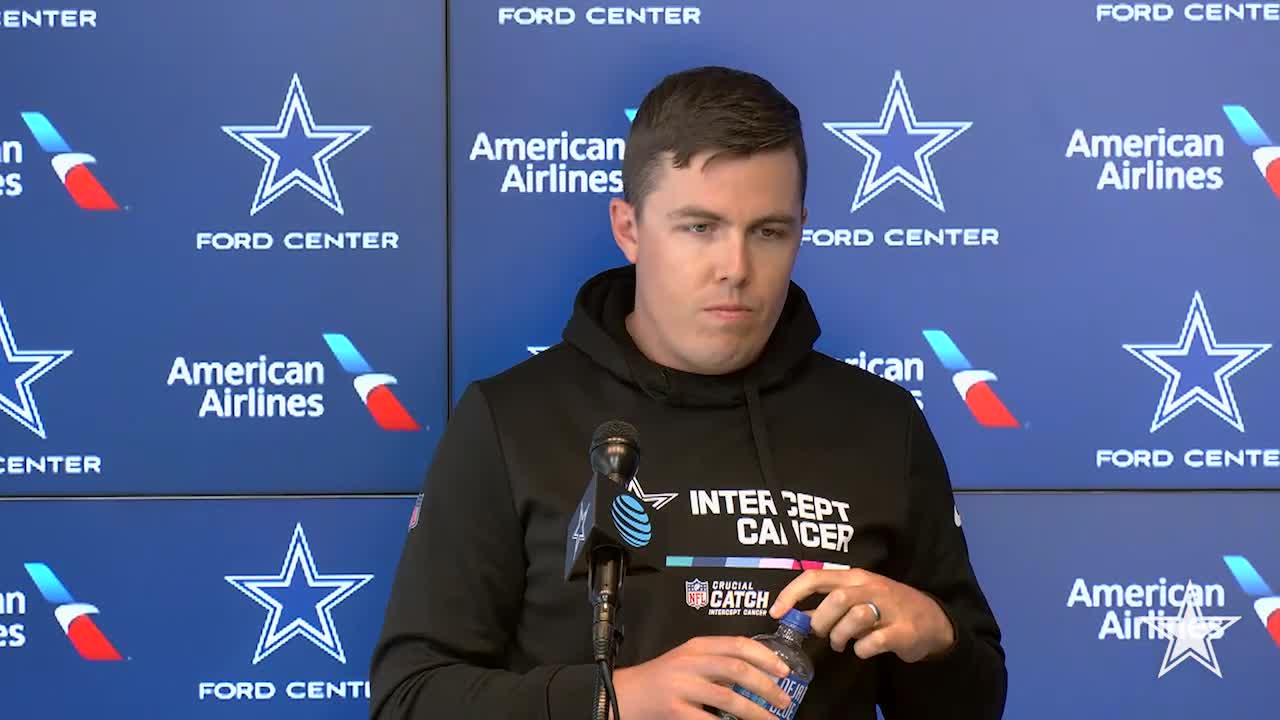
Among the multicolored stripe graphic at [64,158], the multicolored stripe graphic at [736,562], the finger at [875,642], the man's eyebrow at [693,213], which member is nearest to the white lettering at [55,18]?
the multicolored stripe graphic at [64,158]

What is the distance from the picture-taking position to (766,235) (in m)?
1.59

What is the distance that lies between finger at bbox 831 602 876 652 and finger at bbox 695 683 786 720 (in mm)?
108

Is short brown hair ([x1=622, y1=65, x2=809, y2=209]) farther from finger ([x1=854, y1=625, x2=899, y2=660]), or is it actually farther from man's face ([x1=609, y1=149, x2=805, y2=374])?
finger ([x1=854, y1=625, x2=899, y2=660])

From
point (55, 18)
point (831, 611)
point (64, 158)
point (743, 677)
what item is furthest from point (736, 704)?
point (55, 18)

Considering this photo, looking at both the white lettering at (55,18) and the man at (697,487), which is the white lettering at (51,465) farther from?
the man at (697,487)

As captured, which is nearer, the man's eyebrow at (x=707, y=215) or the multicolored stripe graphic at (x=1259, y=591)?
the man's eyebrow at (x=707, y=215)

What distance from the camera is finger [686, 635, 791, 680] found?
1287 mm

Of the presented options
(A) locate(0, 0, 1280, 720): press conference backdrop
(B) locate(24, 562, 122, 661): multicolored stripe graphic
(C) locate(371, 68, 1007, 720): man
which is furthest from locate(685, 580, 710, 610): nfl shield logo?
(B) locate(24, 562, 122, 661): multicolored stripe graphic

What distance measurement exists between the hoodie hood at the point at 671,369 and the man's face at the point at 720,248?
0.13 ft

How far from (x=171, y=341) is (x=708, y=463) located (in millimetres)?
1012

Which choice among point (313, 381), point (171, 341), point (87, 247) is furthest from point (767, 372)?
point (87, 247)

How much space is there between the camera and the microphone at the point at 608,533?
3.67ft

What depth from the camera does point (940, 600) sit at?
1.65 meters

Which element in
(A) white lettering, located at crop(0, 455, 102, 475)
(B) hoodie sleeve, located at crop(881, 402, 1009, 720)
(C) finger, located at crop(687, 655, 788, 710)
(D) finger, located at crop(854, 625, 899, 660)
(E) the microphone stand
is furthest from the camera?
(A) white lettering, located at crop(0, 455, 102, 475)
